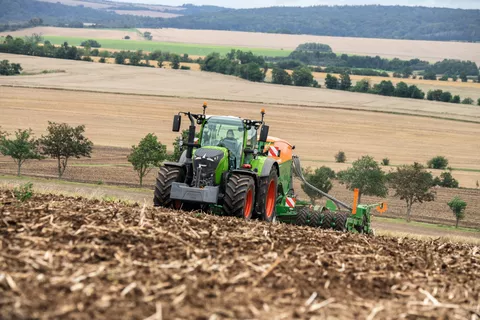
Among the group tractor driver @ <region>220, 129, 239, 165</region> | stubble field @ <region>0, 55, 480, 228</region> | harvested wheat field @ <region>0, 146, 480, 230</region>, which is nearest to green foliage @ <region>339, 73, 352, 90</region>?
stubble field @ <region>0, 55, 480, 228</region>

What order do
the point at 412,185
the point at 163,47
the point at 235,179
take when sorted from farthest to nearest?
the point at 163,47
the point at 412,185
the point at 235,179

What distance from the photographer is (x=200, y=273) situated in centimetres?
802

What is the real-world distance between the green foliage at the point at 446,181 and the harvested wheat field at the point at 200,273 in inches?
1698

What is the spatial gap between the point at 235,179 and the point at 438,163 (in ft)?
151

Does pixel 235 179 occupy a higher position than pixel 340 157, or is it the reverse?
pixel 235 179

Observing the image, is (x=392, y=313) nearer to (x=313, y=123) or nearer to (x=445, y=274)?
(x=445, y=274)

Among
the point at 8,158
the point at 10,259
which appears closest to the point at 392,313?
the point at 10,259

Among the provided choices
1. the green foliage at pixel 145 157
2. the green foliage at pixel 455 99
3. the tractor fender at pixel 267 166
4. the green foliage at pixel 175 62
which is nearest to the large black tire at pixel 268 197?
the tractor fender at pixel 267 166

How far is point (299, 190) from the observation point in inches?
1961

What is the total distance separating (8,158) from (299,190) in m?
20.0

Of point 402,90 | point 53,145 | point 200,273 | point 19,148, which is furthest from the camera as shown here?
point 402,90

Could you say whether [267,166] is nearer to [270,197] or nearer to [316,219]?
[270,197]

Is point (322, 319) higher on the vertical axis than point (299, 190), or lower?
higher

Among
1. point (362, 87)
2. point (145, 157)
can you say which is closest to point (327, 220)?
point (145, 157)
